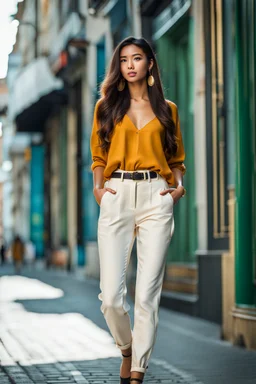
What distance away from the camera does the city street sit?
25.2ft

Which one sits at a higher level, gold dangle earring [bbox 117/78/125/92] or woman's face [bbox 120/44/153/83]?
woman's face [bbox 120/44/153/83]

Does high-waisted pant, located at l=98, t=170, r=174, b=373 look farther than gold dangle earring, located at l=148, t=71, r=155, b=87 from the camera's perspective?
No

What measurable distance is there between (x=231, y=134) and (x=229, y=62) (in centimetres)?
86

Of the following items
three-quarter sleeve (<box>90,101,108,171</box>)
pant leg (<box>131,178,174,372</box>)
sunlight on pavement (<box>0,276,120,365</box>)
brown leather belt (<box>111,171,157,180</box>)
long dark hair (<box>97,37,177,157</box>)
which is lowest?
sunlight on pavement (<box>0,276,120,365</box>)

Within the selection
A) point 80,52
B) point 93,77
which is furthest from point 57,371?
point 80,52

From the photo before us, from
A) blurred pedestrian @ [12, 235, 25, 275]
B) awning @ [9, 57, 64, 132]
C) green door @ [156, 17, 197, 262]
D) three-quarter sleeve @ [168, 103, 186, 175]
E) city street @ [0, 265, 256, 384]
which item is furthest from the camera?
blurred pedestrian @ [12, 235, 25, 275]

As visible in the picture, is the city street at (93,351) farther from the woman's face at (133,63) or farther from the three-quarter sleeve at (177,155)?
the woman's face at (133,63)

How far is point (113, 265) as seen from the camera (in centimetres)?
594

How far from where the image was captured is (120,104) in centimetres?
620

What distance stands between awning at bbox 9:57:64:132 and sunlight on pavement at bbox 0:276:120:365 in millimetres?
19854

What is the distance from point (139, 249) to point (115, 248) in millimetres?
144

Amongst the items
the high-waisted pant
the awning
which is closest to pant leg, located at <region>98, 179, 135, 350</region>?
the high-waisted pant

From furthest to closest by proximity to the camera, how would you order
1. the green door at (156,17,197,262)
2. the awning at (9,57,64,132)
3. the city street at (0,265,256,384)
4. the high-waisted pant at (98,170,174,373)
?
the awning at (9,57,64,132)
the green door at (156,17,197,262)
the city street at (0,265,256,384)
the high-waisted pant at (98,170,174,373)

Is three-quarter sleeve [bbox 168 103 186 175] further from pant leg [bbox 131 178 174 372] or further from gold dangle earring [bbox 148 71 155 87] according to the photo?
pant leg [bbox 131 178 174 372]
